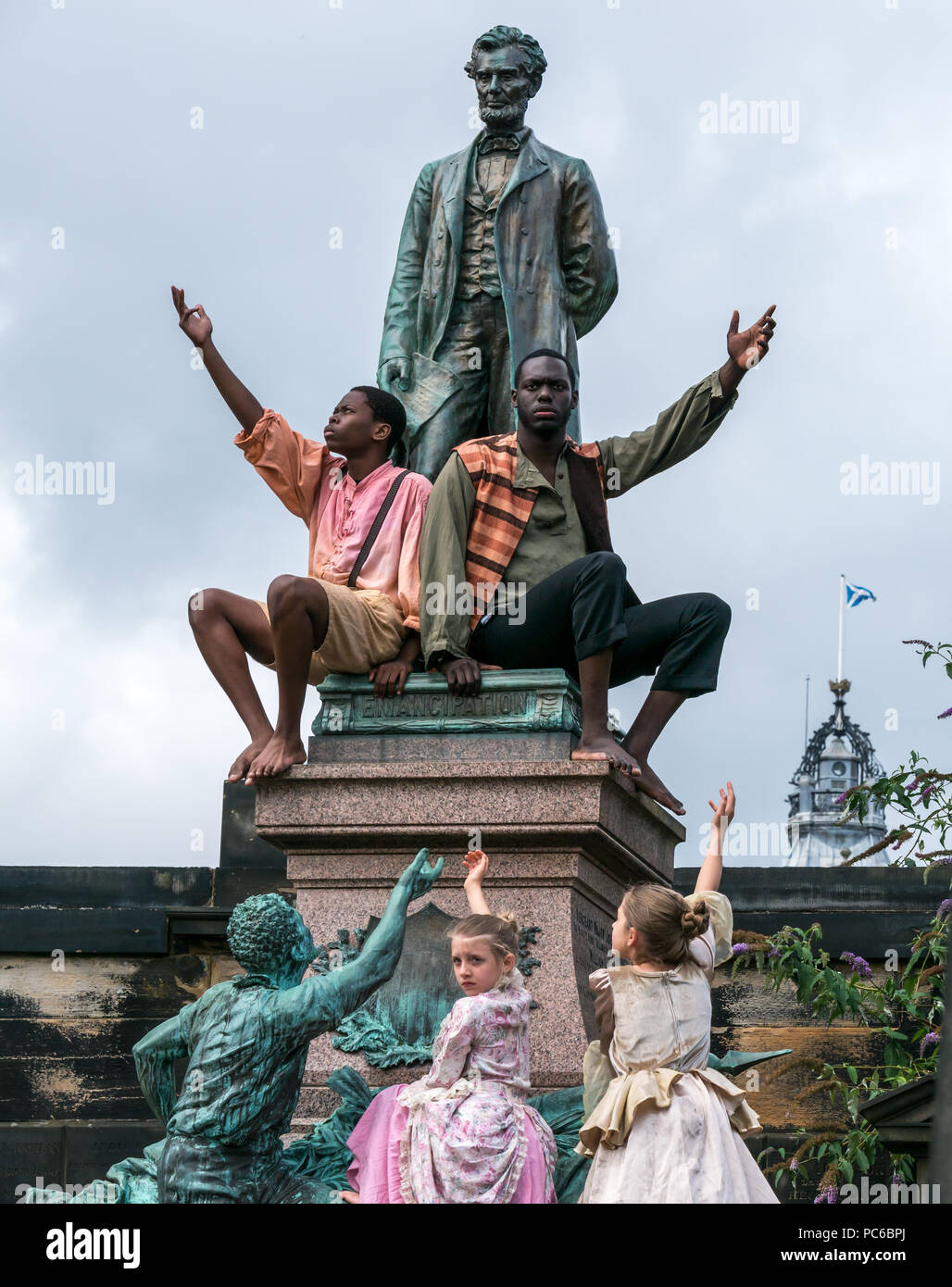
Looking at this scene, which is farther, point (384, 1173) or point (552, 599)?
point (552, 599)

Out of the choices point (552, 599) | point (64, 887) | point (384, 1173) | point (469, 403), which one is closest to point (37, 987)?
point (64, 887)

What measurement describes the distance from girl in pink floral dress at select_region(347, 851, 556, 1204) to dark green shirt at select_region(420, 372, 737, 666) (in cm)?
171

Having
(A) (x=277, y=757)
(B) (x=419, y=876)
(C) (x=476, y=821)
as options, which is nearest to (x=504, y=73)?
(A) (x=277, y=757)

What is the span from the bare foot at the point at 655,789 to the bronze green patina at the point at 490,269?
6.44ft

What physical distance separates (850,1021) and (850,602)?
20.7 meters

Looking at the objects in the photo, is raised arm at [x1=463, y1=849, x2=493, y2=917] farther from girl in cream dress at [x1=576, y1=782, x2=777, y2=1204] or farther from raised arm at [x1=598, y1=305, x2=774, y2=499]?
raised arm at [x1=598, y1=305, x2=774, y2=499]

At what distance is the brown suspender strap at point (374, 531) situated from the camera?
324 inches

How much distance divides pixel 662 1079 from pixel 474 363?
4.29m

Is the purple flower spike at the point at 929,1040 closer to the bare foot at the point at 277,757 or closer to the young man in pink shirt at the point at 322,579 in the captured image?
the young man in pink shirt at the point at 322,579

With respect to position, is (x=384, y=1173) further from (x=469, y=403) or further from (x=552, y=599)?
(x=469, y=403)

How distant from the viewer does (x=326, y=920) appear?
7.62 meters

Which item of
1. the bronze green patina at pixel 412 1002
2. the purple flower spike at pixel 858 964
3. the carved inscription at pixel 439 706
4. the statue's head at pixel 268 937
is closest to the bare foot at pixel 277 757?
the carved inscription at pixel 439 706

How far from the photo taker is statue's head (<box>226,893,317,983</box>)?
6.14 meters
